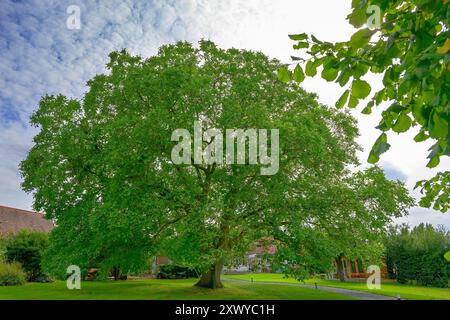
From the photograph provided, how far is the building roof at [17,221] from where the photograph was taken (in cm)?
5100

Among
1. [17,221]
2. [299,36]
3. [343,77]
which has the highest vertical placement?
[17,221]

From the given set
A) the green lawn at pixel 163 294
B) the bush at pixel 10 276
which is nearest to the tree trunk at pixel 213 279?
the green lawn at pixel 163 294

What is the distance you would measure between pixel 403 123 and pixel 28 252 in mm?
44248

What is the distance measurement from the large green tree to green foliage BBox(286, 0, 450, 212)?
1461cm

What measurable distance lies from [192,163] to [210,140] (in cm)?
223

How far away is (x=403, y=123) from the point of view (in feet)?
8.82

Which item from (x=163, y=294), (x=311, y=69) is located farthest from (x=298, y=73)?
(x=163, y=294)

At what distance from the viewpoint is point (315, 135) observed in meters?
17.8

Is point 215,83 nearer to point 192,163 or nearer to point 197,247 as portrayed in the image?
point 192,163

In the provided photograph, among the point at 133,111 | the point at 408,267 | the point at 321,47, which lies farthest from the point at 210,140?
the point at 408,267

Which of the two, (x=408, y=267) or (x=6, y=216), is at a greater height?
(x=6, y=216)

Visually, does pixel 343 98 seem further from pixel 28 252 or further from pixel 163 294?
pixel 28 252

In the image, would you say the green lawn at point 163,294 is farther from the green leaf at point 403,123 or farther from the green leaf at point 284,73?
the green leaf at point 403,123

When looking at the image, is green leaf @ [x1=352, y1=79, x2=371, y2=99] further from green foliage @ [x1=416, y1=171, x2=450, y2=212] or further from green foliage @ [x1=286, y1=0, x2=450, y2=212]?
green foliage @ [x1=416, y1=171, x2=450, y2=212]
